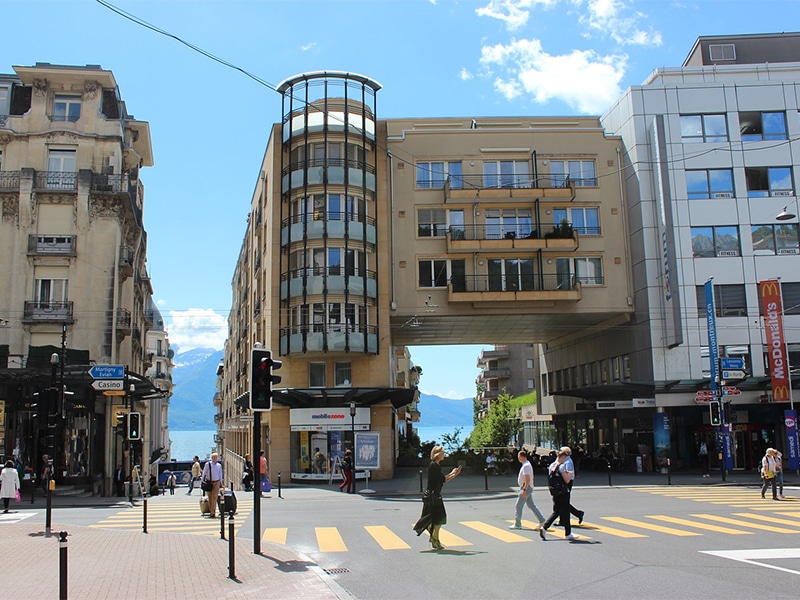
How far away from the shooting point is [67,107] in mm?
39562

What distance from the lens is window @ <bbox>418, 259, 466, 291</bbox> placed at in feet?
136

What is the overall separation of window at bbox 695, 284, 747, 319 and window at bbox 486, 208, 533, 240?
9569 mm

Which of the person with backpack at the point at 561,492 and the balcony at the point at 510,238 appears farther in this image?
the balcony at the point at 510,238

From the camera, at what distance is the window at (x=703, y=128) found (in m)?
41.6

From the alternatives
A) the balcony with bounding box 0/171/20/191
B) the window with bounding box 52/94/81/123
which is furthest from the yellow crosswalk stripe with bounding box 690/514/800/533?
the window with bounding box 52/94/81/123

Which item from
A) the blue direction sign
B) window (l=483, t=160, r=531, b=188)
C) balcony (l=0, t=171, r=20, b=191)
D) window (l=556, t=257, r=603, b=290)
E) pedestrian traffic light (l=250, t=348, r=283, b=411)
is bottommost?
pedestrian traffic light (l=250, t=348, r=283, b=411)

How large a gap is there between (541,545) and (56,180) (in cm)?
3223

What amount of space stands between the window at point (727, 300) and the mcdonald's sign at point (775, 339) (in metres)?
1.64

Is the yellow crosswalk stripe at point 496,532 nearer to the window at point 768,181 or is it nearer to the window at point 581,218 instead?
the window at point 581,218

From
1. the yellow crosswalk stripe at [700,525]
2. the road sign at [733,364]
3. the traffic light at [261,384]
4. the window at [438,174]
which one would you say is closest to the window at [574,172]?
the window at [438,174]

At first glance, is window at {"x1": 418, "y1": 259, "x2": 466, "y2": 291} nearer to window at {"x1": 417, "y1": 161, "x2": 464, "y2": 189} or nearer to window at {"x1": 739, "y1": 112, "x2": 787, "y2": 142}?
window at {"x1": 417, "y1": 161, "x2": 464, "y2": 189}

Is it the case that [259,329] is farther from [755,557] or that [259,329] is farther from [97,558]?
[755,557]

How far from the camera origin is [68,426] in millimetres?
33406

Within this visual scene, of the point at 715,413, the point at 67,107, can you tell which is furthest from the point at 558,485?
the point at 67,107
